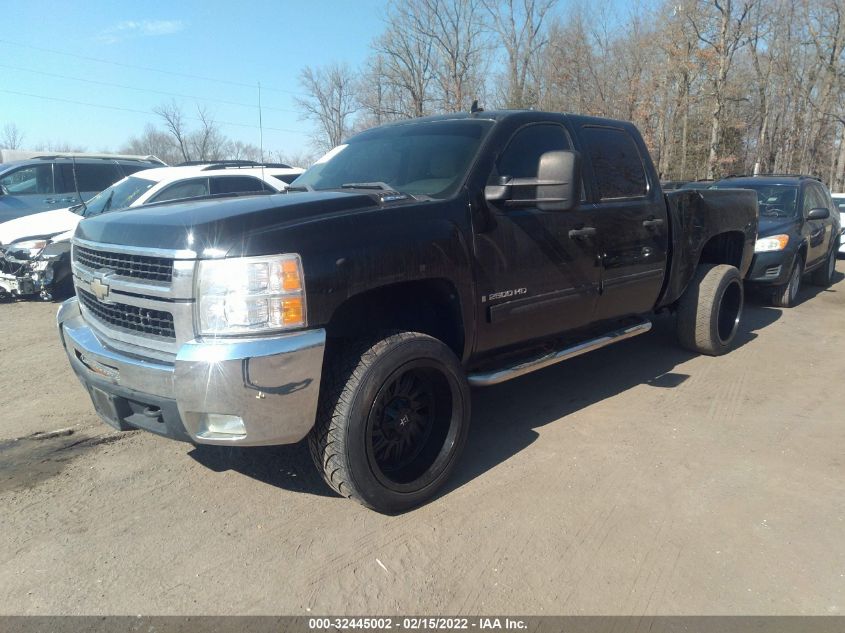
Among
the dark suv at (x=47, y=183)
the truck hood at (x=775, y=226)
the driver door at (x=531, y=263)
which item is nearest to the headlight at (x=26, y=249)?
the dark suv at (x=47, y=183)

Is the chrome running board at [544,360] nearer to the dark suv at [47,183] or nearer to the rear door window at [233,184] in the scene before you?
the rear door window at [233,184]

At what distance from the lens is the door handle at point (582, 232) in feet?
13.4

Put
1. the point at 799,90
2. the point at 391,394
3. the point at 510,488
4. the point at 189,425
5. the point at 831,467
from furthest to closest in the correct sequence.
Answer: the point at 799,90
the point at 831,467
the point at 510,488
the point at 391,394
the point at 189,425

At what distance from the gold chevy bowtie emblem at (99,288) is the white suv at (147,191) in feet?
17.1

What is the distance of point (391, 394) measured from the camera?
3.22 m

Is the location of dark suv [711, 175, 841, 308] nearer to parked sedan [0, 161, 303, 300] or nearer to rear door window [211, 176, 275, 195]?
parked sedan [0, 161, 303, 300]

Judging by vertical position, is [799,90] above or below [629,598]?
above

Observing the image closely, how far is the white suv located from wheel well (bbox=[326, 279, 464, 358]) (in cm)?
534

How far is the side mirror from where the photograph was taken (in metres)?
3.47

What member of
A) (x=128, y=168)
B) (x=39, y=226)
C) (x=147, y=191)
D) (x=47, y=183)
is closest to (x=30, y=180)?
(x=47, y=183)

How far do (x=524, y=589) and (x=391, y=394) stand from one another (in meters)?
1.12

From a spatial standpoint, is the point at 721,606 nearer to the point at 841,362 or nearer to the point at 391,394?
the point at 391,394

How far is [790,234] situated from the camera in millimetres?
8242
